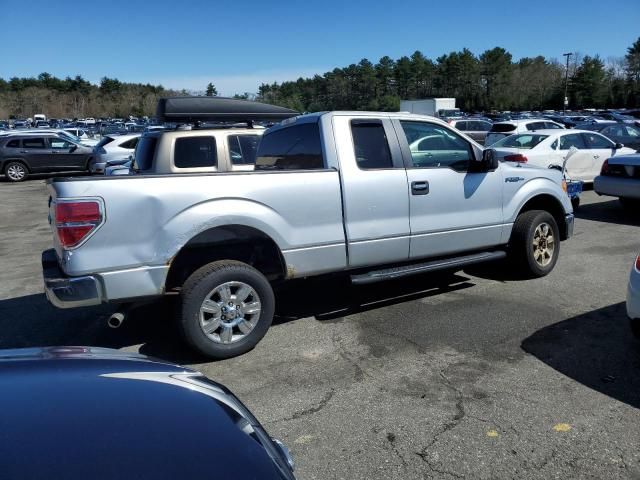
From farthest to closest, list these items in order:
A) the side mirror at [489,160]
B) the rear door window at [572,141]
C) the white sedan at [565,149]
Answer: the rear door window at [572,141]
the white sedan at [565,149]
the side mirror at [489,160]

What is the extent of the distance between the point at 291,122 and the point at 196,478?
14.5 ft

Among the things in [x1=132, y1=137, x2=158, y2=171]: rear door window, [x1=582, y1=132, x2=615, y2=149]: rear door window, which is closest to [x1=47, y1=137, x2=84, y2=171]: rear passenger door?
[x1=132, y1=137, x2=158, y2=171]: rear door window

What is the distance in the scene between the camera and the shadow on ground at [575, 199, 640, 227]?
9.83 m

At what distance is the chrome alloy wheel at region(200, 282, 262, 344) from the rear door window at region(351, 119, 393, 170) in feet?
5.44

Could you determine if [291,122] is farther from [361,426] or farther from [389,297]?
[361,426]

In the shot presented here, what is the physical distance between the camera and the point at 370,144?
514 cm

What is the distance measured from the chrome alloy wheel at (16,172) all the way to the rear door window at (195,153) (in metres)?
15.2

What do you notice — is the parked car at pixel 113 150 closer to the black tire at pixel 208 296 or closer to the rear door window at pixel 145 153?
the rear door window at pixel 145 153

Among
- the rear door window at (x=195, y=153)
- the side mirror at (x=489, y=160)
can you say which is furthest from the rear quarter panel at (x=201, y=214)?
the rear door window at (x=195, y=153)

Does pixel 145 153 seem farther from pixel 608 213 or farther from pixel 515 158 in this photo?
pixel 608 213

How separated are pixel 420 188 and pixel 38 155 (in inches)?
755

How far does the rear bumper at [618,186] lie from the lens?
31.9 feet

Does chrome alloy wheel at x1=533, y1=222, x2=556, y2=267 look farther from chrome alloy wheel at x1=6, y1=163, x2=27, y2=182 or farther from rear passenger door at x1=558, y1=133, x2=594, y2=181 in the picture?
chrome alloy wheel at x1=6, y1=163, x2=27, y2=182

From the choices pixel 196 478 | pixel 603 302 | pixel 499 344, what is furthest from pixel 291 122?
pixel 196 478
